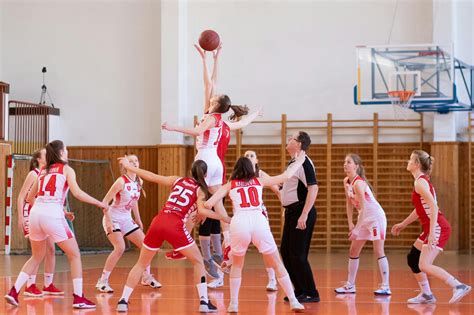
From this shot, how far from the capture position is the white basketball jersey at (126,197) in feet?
31.3

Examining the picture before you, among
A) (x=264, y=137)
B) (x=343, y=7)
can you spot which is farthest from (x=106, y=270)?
(x=343, y=7)

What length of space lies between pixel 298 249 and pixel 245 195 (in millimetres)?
1256

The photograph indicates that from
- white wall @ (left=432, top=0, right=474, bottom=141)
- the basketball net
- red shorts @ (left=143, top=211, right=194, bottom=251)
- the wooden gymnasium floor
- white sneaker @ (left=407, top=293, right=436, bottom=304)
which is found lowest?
the wooden gymnasium floor

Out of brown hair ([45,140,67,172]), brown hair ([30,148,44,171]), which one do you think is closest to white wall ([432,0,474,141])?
brown hair ([30,148,44,171])

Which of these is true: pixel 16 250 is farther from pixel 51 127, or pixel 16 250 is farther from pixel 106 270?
pixel 106 270

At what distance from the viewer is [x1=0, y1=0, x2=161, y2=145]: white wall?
19.5m

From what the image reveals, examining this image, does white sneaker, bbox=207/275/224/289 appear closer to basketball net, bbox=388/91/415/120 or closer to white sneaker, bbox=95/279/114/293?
white sneaker, bbox=95/279/114/293

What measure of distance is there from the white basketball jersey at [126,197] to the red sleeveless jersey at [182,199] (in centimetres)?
211

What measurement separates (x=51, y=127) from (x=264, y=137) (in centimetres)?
513

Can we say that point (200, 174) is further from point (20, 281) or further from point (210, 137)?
point (20, 281)

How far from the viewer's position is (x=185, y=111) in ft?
62.5

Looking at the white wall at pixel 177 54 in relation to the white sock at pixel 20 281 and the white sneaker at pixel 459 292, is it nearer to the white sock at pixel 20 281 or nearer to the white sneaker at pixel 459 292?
the white sneaker at pixel 459 292

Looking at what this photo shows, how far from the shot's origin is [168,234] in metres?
7.40

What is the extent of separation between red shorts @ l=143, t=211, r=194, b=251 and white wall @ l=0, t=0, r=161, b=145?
11997 millimetres
